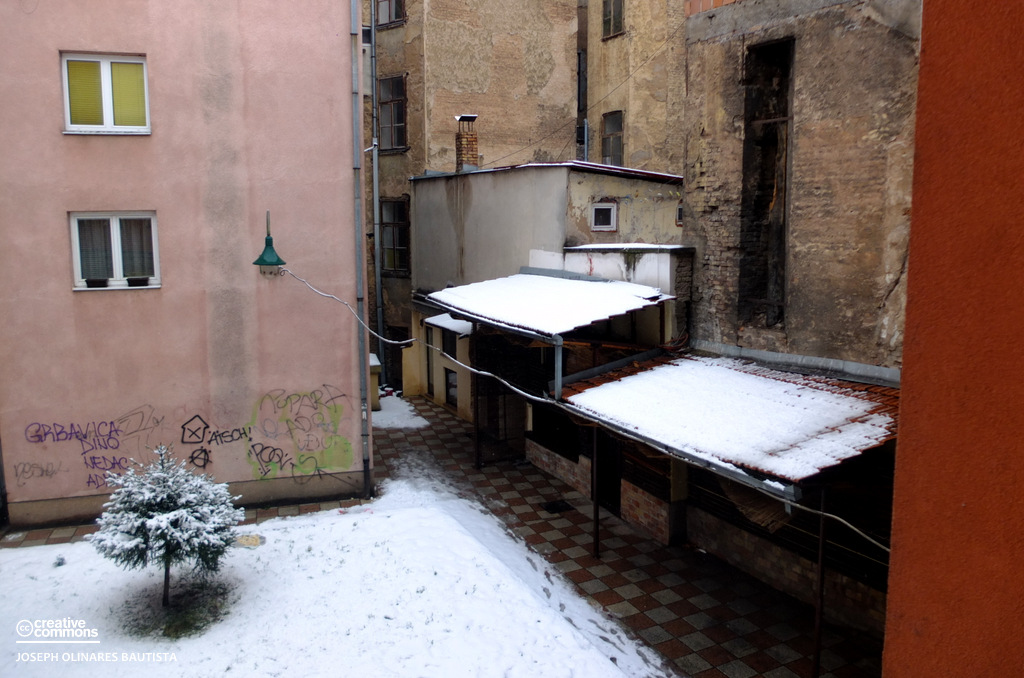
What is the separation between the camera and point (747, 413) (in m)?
7.69

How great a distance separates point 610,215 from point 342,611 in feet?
29.9

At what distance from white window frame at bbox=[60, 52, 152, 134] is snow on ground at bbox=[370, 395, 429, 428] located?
8448 mm

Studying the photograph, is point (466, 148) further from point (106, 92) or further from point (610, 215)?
point (106, 92)

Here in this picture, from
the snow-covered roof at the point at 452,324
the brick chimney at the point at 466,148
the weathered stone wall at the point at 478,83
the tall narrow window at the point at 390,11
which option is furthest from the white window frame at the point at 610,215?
the tall narrow window at the point at 390,11

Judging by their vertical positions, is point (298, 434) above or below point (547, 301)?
below

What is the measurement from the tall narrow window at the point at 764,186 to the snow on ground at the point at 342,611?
183 inches

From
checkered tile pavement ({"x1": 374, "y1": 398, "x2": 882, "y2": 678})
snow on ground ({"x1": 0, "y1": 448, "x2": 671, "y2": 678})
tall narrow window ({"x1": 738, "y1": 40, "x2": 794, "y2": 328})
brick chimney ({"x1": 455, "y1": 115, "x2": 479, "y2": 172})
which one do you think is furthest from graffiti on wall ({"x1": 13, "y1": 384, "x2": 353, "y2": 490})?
brick chimney ({"x1": 455, "y1": 115, "x2": 479, "y2": 172})

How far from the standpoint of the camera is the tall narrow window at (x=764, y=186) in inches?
365

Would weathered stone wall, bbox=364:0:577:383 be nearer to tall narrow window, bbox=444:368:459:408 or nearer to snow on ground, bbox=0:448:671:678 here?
tall narrow window, bbox=444:368:459:408

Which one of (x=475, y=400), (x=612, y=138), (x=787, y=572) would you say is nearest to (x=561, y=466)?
(x=475, y=400)

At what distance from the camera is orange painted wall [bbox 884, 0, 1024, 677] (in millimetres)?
3473

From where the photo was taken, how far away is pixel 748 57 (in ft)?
30.1

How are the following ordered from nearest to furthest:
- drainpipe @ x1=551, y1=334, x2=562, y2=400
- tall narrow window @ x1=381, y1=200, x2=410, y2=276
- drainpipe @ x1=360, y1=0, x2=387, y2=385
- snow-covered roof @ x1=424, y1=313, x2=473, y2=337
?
drainpipe @ x1=551, y1=334, x2=562, y2=400 < snow-covered roof @ x1=424, y1=313, x2=473, y2=337 < drainpipe @ x1=360, y1=0, x2=387, y2=385 < tall narrow window @ x1=381, y1=200, x2=410, y2=276

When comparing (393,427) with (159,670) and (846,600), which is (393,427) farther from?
(846,600)
